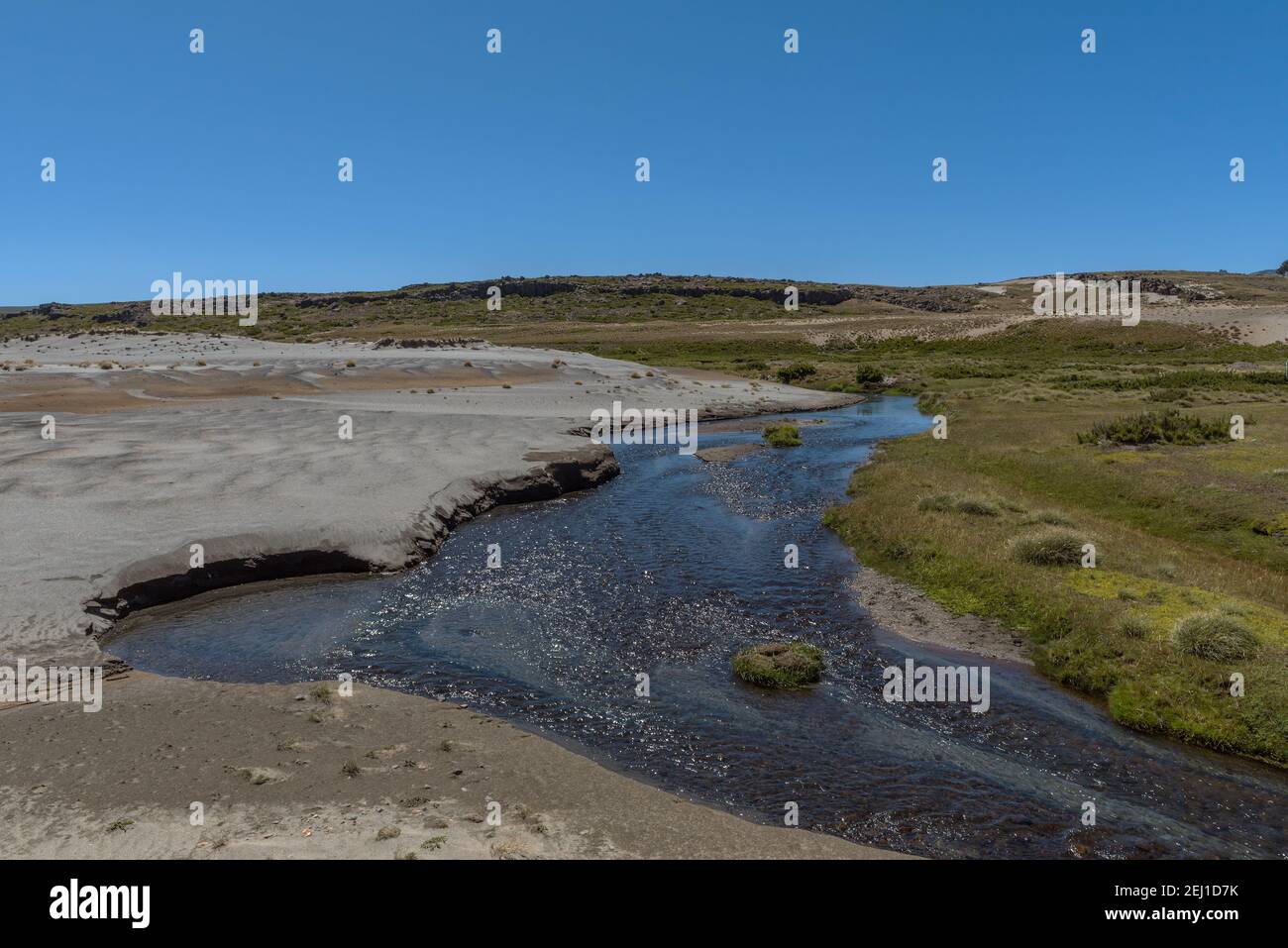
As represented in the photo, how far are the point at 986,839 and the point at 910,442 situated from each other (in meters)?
34.2

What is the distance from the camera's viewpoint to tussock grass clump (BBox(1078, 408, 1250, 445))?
36.5 meters

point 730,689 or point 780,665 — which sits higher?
point 780,665

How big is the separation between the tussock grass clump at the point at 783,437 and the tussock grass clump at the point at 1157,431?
14.7m

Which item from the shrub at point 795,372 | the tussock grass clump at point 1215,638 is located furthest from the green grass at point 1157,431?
the shrub at point 795,372

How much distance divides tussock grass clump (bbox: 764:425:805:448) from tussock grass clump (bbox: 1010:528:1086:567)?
24670mm

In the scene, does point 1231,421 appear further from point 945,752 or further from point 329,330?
point 329,330
